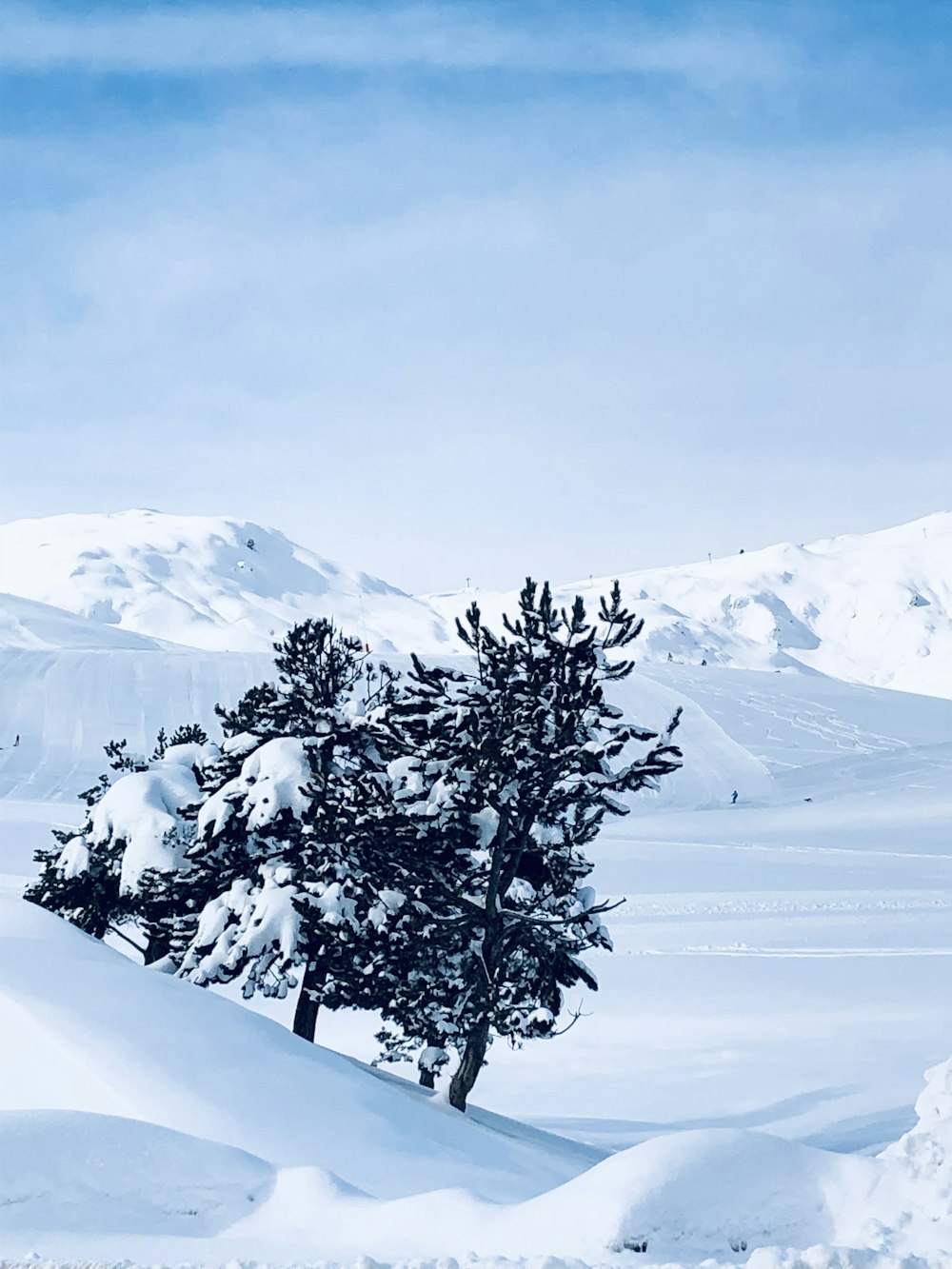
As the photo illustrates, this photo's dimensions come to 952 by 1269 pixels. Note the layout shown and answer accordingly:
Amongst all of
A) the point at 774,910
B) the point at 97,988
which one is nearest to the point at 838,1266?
the point at 97,988

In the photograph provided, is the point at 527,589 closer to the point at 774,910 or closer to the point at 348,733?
the point at 348,733

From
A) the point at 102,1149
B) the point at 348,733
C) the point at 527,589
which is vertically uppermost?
the point at 527,589

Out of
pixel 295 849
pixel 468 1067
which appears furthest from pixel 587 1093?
pixel 295 849

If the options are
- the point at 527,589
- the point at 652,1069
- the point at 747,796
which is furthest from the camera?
the point at 747,796

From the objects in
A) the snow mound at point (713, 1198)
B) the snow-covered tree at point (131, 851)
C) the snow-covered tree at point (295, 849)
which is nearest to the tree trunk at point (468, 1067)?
the snow-covered tree at point (295, 849)

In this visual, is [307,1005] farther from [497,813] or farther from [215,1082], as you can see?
[215,1082]

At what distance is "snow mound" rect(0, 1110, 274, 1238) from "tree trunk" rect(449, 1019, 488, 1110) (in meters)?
9.49

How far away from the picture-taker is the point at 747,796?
6688 cm

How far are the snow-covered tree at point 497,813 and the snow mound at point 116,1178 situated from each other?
880 centimetres

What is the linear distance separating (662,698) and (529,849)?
65.4 m

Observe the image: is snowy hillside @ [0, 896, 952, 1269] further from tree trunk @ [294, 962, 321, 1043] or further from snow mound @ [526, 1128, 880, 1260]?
tree trunk @ [294, 962, 321, 1043]

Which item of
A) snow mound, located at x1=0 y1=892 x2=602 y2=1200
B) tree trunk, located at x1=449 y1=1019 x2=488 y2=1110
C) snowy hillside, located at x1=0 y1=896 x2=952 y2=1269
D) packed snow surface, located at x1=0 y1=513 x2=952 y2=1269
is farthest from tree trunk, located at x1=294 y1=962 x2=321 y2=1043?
snowy hillside, located at x1=0 y1=896 x2=952 y2=1269

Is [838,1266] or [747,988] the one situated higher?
[838,1266]

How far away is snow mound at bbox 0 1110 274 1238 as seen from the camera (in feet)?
26.6
